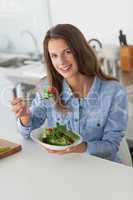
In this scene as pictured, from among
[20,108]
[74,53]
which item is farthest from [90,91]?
[20,108]

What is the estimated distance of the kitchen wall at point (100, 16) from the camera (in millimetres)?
2625

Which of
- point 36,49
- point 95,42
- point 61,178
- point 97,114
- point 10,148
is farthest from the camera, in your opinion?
point 36,49

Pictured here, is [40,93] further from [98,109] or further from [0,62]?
[0,62]

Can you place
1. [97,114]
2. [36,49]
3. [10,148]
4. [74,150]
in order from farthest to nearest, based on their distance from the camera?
[36,49], [97,114], [10,148], [74,150]

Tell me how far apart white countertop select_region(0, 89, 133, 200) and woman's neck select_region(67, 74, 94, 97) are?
0.34 m

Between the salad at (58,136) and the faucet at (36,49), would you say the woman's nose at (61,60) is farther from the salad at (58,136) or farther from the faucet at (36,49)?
the faucet at (36,49)

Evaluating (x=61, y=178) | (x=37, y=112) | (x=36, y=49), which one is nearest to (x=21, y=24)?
(x=36, y=49)

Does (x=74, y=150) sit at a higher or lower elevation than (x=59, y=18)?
lower

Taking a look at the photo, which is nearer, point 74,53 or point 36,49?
point 74,53

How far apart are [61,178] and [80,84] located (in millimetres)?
550

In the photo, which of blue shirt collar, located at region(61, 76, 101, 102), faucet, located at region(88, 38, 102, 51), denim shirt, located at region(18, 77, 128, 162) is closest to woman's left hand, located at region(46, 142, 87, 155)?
denim shirt, located at region(18, 77, 128, 162)

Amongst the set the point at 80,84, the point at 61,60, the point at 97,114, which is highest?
the point at 61,60

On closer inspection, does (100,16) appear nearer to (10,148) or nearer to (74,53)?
(74,53)

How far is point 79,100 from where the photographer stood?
1606 millimetres
